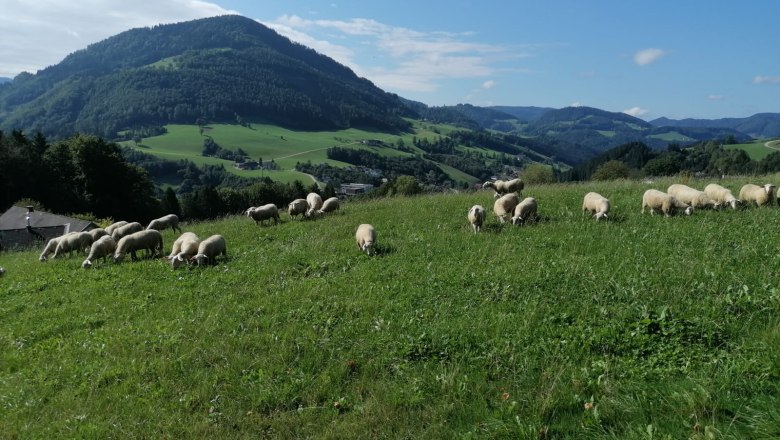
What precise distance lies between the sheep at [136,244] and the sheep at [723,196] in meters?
20.3

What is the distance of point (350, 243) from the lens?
15.3 metres

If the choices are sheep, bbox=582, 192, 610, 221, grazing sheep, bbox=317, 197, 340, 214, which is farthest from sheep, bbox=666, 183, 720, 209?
grazing sheep, bbox=317, 197, 340, 214

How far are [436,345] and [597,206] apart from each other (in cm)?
1073

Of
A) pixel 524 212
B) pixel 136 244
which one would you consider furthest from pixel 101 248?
pixel 524 212

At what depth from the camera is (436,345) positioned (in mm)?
7629

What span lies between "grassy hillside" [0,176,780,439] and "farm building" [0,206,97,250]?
31.5 m

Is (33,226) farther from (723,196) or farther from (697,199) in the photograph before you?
(723,196)

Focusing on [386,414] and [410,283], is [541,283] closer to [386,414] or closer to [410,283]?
[410,283]

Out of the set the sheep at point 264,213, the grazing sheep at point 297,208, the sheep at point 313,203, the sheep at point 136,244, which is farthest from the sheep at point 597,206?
the sheep at point 136,244

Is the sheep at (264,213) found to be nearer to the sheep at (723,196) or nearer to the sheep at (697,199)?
the sheep at (697,199)

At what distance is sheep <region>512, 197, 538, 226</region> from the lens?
617 inches

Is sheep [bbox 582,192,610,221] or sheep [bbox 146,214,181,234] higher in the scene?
sheep [bbox 582,192,610,221]

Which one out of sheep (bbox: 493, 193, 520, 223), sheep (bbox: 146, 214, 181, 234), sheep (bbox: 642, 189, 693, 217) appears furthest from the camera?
sheep (bbox: 146, 214, 181, 234)

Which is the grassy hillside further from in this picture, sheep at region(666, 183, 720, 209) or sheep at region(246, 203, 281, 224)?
sheep at region(246, 203, 281, 224)
